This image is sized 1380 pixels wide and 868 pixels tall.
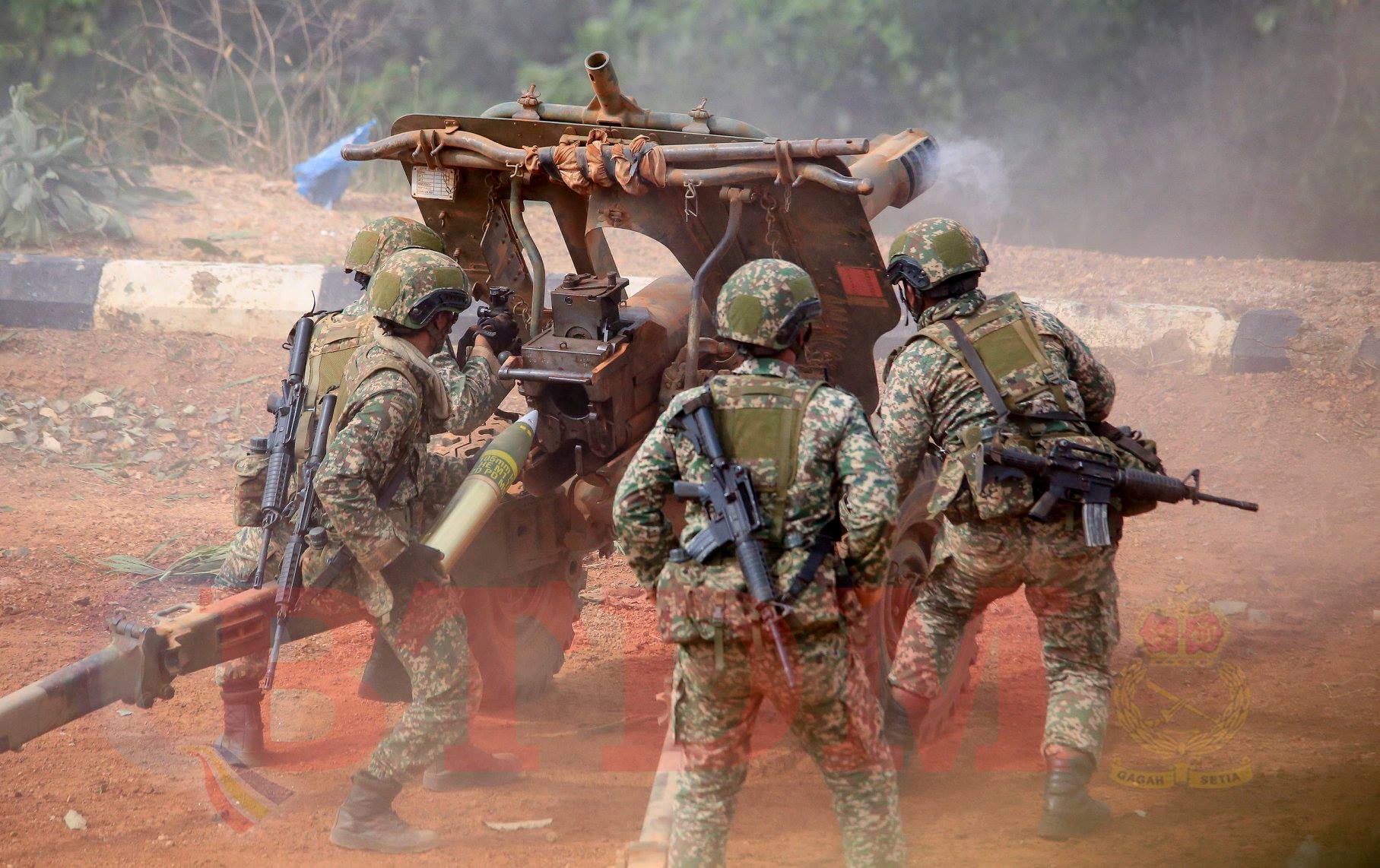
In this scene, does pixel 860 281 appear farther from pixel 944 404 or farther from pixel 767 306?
pixel 767 306

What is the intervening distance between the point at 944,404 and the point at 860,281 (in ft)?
3.29

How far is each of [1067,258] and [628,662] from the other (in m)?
6.00

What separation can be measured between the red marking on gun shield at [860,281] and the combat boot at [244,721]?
278 centimetres

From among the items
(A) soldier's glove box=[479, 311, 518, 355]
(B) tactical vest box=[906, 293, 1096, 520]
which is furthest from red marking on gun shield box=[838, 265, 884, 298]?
(A) soldier's glove box=[479, 311, 518, 355]

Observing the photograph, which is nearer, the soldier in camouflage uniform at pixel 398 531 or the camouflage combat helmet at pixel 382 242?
the soldier in camouflage uniform at pixel 398 531

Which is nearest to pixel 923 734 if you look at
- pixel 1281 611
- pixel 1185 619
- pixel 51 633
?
pixel 1185 619

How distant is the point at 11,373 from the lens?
8.70 meters

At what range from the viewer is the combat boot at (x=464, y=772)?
489cm

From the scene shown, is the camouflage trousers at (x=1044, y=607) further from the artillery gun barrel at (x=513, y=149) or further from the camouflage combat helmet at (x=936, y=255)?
the artillery gun barrel at (x=513, y=149)

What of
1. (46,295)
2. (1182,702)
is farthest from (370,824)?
(46,295)

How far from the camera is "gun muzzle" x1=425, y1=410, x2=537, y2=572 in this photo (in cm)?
446

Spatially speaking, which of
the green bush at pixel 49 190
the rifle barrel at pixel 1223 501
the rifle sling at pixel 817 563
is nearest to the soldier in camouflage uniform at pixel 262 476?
the rifle sling at pixel 817 563

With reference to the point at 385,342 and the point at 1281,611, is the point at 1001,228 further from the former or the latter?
the point at 385,342

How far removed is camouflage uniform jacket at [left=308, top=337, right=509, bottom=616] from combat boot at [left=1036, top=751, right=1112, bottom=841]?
228 centimetres
